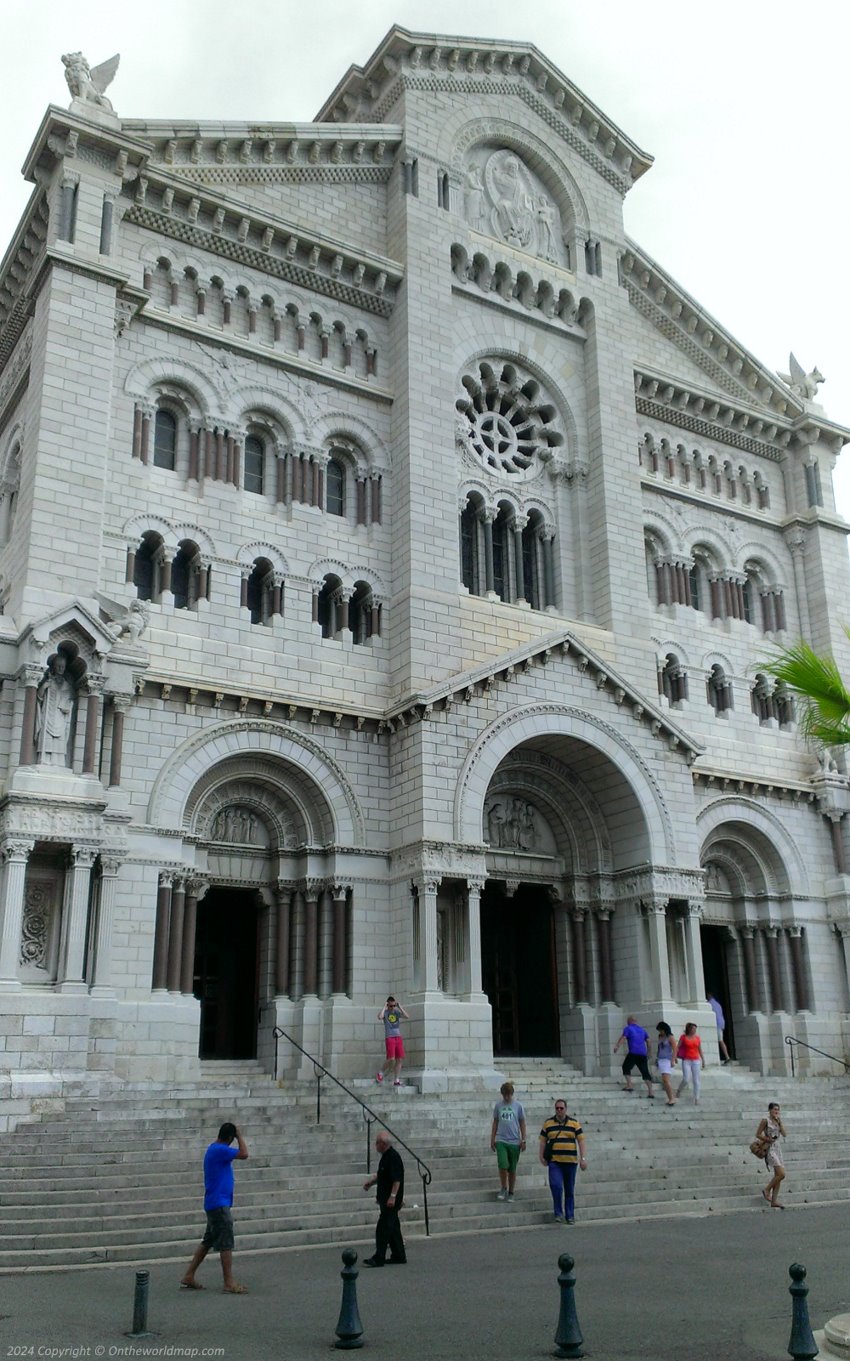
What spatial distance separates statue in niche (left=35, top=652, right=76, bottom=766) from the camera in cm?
2319

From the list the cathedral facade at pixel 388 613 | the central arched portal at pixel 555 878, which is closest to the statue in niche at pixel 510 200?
the cathedral facade at pixel 388 613

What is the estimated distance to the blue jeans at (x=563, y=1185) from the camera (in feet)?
57.8

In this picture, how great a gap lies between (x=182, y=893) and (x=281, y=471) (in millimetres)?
10244

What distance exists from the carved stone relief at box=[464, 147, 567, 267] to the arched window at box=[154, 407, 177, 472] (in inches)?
427

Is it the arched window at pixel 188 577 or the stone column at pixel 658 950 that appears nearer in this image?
the arched window at pixel 188 577

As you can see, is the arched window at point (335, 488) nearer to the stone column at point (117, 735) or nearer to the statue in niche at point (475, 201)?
the stone column at point (117, 735)

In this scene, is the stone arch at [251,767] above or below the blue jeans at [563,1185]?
above

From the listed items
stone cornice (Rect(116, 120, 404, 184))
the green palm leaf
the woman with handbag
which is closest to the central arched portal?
the woman with handbag

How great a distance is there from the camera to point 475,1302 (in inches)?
489

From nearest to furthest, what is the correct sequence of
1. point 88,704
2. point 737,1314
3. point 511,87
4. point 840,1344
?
point 840,1344, point 737,1314, point 88,704, point 511,87

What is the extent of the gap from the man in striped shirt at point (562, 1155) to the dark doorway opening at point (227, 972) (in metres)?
10.3

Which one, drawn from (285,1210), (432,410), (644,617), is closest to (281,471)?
(432,410)

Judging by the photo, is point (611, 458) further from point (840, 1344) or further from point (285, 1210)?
point (840, 1344)

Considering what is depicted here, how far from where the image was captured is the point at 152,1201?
16875 millimetres
